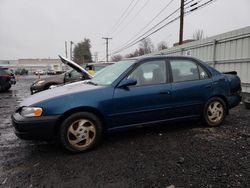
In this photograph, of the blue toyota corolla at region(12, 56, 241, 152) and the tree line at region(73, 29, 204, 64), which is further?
the tree line at region(73, 29, 204, 64)

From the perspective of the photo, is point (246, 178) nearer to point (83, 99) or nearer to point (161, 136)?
point (161, 136)

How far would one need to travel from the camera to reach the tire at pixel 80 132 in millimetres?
3100

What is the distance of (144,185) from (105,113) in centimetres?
136

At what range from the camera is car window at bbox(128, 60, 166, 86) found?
11.9ft

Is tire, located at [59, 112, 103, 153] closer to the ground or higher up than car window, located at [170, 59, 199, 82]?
closer to the ground

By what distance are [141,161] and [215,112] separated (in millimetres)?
2291

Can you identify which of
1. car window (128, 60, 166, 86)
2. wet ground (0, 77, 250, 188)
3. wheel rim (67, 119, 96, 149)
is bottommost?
wet ground (0, 77, 250, 188)

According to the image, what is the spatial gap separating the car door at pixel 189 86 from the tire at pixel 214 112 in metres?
0.16

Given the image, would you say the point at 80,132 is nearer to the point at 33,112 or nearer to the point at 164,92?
the point at 33,112

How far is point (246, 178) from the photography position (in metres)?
2.38

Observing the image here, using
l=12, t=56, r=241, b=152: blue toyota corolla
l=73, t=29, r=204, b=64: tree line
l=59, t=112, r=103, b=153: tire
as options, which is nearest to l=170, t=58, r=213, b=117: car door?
l=12, t=56, r=241, b=152: blue toyota corolla

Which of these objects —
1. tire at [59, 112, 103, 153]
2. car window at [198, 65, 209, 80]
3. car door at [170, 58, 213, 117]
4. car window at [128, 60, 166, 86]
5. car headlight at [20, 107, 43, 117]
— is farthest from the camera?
car window at [198, 65, 209, 80]

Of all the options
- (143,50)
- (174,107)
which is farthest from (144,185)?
(143,50)

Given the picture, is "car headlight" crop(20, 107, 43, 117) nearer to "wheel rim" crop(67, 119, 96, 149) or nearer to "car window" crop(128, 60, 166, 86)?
"wheel rim" crop(67, 119, 96, 149)
